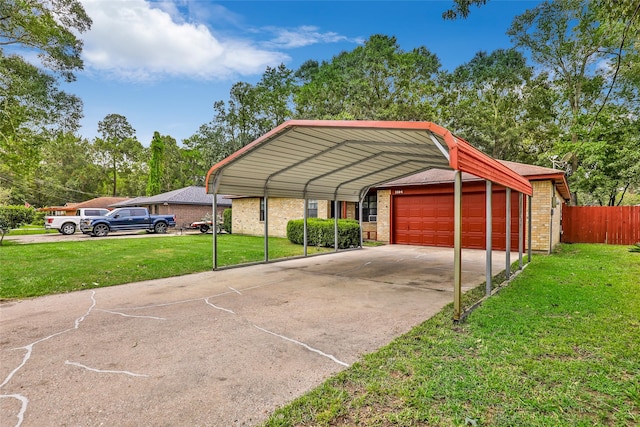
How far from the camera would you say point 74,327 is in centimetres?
438

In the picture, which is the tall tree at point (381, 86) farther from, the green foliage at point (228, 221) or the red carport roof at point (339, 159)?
the red carport roof at point (339, 159)

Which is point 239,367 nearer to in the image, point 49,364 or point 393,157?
point 49,364

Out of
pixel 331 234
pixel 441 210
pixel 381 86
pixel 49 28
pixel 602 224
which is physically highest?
pixel 381 86

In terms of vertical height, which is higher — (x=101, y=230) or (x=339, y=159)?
(x=339, y=159)

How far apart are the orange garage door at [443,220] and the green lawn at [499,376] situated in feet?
25.4

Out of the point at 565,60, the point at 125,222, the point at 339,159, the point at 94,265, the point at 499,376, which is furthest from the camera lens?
the point at 565,60

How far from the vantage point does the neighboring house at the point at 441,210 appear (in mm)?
11500

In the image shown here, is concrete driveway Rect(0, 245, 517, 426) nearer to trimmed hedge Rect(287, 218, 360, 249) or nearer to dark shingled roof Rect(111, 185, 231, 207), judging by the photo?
trimmed hedge Rect(287, 218, 360, 249)

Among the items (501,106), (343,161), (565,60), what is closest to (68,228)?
(343,161)

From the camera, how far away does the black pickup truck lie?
19.0 meters

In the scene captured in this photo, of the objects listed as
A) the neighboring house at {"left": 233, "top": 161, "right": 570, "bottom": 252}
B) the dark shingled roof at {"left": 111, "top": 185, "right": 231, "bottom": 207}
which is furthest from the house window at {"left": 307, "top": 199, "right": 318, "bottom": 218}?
the dark shingled roof at {"left": 111, "top": 185, "right": 231, "bottom": 207}

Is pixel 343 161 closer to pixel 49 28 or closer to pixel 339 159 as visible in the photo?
pixel 339 159

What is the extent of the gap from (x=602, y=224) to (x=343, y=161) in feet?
47.3

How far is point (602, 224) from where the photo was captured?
15.6 m
